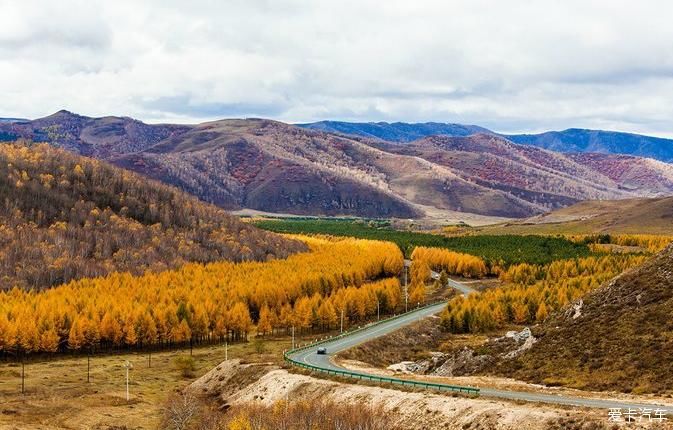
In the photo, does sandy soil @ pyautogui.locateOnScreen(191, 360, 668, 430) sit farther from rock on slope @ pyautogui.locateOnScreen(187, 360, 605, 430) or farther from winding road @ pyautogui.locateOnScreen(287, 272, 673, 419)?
winding road @ pyautogui.locateOnScreen(287, 272, 673, 419)

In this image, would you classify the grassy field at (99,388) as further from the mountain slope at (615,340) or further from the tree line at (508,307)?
the mountain slope at (615,340)

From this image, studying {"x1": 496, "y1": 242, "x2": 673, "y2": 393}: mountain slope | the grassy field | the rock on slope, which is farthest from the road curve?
{"x1": 496, "y1": 242, "x2": 673, "y2": 393}: mountain slope

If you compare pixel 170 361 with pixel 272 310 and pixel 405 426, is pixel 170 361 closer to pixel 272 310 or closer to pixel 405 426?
pixel 272 310

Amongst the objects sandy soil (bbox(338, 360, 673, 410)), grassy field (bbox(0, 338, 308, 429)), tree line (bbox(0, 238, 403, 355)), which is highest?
sandy soil (bbox(338, 360, 673, 410))

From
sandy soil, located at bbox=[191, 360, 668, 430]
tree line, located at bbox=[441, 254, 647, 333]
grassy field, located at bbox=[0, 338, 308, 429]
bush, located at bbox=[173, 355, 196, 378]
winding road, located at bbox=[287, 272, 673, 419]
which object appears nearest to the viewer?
sandy soil, located at bbox=[191, 360, 668, 430]

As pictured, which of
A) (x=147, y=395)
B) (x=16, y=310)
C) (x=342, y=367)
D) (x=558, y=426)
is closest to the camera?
(x=558, y=426)

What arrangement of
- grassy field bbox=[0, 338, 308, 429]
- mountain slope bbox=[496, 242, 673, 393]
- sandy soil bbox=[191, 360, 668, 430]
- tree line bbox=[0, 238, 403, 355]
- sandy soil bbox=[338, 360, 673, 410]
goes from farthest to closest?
tree line bbox=[0, 238, 403, 355]
grassy field bbox=[0, 338, 308, 429]
mountain slope bbox=[496, 242, 673, 393]
sandy soil bbox=[338, 360, 673, 410]
sandy soil bbox=[191, 360, 668, 430]

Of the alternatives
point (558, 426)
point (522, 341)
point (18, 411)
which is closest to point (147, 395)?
point (18, 411)

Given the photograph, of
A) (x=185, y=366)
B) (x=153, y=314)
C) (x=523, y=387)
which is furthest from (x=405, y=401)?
(x=153, y=314)
